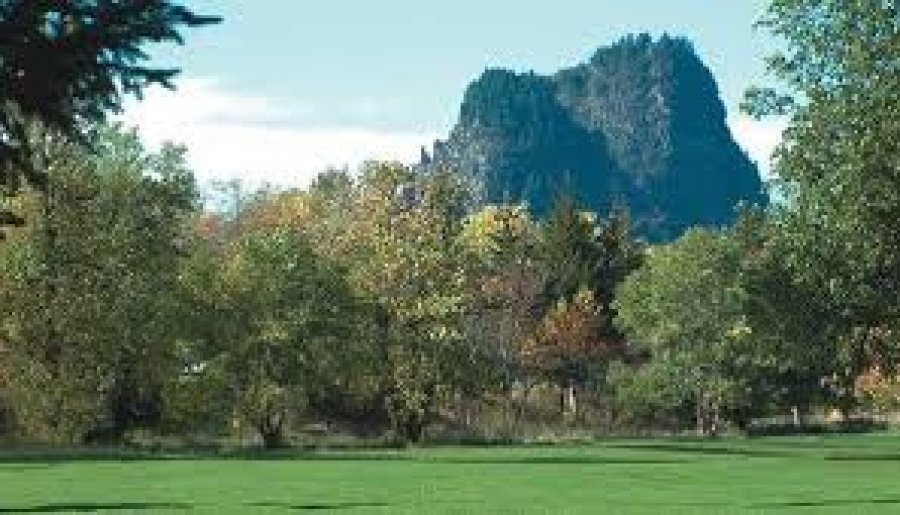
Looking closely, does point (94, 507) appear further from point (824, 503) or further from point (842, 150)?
point (842, 150)

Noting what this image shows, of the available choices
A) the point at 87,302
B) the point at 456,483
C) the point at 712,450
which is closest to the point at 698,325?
the point at 712,450

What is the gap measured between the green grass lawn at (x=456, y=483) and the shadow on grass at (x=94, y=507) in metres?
0.04

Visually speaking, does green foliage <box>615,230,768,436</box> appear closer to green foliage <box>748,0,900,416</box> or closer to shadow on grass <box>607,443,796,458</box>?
shadow on grass <box>607,443,796,458</box>

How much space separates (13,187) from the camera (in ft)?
38.8

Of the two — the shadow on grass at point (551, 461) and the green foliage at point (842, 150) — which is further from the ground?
the green foliage at point (842, 150)

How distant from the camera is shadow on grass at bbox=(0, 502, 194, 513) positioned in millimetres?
30594

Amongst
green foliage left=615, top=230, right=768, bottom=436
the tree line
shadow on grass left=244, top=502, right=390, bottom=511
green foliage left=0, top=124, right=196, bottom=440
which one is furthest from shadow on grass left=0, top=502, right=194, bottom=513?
green foliage left=615, top=230, right=768, bottom=436

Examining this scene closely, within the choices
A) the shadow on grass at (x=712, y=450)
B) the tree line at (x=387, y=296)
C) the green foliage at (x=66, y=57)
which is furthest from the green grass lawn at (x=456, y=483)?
the green foliage at (x=66, y=57)

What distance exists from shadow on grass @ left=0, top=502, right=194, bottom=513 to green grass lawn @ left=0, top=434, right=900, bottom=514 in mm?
38

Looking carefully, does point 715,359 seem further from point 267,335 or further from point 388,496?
point 388,496

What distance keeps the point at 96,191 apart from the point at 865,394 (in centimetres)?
6430

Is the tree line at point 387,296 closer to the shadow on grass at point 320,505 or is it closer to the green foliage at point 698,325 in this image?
the green foliage at point 698,325

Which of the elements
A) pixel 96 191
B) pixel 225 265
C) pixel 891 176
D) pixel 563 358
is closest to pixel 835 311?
pixel 891 176

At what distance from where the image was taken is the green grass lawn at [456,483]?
33.5m
